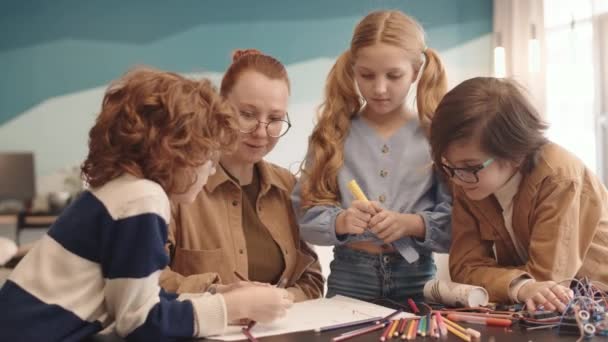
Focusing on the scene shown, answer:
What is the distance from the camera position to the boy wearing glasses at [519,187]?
119cm

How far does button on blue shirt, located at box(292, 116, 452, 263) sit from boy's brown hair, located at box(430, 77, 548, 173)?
0.19 meters

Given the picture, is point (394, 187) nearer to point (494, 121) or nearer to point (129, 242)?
point (494, 121)

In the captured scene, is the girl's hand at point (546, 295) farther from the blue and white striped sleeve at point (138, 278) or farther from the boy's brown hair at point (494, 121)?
the blue and white striped sleeve at point (138, 278)

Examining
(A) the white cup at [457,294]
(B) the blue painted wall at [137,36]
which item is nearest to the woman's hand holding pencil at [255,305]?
(A) the white cup at [457,294]

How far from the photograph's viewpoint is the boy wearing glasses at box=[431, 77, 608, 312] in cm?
119

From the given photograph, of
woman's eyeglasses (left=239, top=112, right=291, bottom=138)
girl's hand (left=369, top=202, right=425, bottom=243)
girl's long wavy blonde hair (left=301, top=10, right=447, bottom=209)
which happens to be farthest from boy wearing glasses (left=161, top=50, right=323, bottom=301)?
girl's hand (left=369, top=202, right=425, bottom=243)

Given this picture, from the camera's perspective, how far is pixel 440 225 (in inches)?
54.9

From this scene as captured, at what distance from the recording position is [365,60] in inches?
57.1

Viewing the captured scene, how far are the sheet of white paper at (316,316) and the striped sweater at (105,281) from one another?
6 cm

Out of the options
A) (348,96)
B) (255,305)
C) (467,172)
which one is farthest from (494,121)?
(255,305)

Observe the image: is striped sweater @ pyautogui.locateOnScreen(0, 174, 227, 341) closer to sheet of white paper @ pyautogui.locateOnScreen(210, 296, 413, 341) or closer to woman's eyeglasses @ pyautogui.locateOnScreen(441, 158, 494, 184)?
sheet of white paper @ pyautogui.locateOnScreen(210, 296, 413, 341)

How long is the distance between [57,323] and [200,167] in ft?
1.04

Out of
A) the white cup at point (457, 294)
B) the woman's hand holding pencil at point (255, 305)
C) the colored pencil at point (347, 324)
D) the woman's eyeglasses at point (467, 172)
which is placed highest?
the woman's eyeglasses at point (467, 172)

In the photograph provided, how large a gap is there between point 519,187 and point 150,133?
71 centimetres
